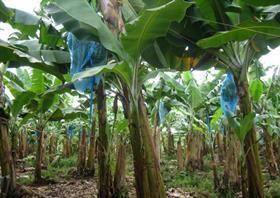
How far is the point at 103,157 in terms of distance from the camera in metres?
4.24

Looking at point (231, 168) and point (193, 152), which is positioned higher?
point (193, 152)

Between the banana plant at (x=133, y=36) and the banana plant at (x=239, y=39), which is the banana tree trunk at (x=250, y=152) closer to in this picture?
the banana plant at (x=239, y=39)

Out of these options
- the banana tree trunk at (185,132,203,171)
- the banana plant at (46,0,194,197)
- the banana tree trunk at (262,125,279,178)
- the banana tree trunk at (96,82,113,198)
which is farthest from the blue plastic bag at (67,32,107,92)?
the banana tree trunk at (262,125,279,178)

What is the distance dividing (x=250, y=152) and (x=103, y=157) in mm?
1907

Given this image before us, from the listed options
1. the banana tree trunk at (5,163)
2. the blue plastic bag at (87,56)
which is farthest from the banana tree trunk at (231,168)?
the banana tree trunk at (5,163)

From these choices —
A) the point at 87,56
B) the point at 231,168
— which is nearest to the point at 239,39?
the point at 87,56

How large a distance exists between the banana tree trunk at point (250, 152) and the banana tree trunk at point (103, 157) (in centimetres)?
176

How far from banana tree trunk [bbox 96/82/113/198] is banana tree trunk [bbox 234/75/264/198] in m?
1.76

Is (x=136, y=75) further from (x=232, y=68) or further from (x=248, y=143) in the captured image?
(x=248, y=143)

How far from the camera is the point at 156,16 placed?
246 cm

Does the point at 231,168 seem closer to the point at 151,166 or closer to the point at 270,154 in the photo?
the point at 270,154

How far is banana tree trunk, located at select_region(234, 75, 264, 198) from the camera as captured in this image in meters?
3.01

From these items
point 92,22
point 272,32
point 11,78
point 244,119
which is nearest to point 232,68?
point 244,119

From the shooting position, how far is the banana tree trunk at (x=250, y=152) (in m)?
3.01
